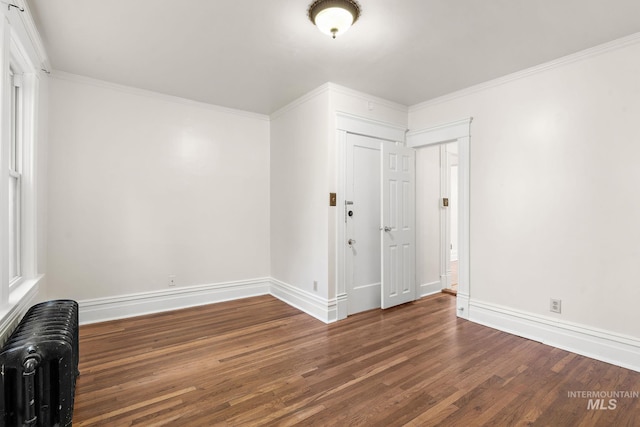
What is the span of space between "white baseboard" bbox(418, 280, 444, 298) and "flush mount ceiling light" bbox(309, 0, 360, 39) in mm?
3566

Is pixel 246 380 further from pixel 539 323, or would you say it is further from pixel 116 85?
pixel 116 85

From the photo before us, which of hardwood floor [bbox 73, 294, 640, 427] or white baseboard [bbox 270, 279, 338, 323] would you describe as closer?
hardwood floor [bbox 73, 294, 640, 427]

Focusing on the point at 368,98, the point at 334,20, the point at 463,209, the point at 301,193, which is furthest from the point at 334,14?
the point at 463,209

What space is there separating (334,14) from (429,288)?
3883 mm

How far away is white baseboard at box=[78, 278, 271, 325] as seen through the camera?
Answer: 3.54 meters

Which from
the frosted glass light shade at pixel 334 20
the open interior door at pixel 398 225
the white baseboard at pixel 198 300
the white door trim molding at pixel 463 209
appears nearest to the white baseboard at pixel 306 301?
the white baseboard at pixel 198 300

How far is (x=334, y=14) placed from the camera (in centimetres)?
218

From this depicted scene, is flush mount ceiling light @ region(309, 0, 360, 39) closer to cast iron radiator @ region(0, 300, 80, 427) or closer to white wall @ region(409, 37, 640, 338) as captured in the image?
white wall @ region(409, 37, 640, 338)

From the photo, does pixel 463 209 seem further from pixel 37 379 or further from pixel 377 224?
pixel 37 379

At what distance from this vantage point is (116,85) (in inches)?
143

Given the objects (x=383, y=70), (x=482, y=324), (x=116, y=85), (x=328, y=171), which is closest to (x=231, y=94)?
(x=116, y=85)

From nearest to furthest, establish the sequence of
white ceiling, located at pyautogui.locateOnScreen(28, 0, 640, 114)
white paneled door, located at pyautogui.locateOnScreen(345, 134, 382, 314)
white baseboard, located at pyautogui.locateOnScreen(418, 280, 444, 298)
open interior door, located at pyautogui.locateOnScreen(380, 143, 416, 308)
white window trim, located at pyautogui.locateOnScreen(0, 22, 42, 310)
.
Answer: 1. white ceiling, located at pyautogui.locateOnScreen(28, 0, 640, 114)
2. white window trim, located at pyautogui.locateOnScreen(0, 22, 42, 310)
3. white paneled door, located at pyautogui.locateOnScreen(345, 134, 382, 314)
4. open interior door, located at pyautogui.locateOnScreen(380, 143, 416, 308)
5. white baseboard, located at pyautogui.locateOnScreen(418, 280, 444, 298)

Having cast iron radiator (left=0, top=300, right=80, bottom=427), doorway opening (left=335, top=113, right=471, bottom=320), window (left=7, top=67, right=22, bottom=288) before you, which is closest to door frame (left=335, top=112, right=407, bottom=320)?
doorway opening (left=335, top=113, right=471, bottom=320)

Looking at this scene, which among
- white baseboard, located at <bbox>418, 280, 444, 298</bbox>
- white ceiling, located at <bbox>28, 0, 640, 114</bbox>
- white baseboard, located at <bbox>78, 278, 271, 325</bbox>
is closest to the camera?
white ceiling, located at <bbox>28, 0, 640, 114</bbox>
